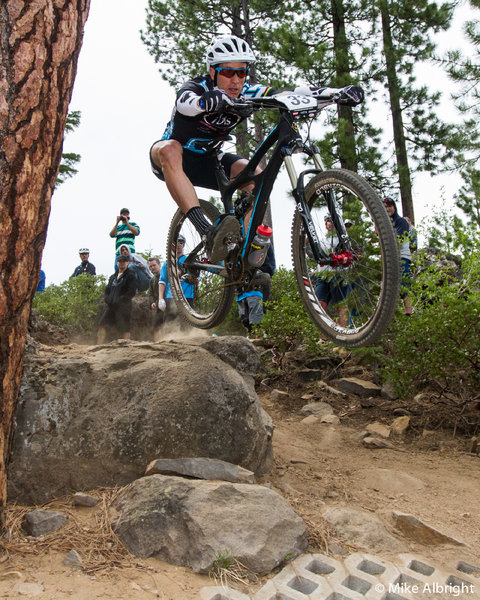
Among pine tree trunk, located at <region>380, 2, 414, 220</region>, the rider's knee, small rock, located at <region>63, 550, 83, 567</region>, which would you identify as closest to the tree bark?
small rock, located at <region>63, 550, 83, 567</region>

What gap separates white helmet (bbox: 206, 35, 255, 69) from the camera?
395 centimetres

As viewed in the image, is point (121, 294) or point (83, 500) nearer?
point (83, 500)

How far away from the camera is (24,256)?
9.45 feet

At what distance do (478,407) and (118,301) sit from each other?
5993 millimetres

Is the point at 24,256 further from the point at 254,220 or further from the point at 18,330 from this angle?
the point at 254,220

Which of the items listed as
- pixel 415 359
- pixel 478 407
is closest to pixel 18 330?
pixel 415 359

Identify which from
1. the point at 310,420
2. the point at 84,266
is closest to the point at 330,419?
the point at 310,420

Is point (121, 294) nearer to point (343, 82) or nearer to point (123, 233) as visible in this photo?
point (123, 233)

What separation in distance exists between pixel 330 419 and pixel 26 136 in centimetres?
430

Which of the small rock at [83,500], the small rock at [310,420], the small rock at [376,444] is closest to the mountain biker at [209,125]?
the small rock at [83,500]

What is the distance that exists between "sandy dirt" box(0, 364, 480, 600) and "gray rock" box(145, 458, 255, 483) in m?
0.43

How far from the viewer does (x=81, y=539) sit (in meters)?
3.04

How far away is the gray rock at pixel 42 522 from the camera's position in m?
3.08

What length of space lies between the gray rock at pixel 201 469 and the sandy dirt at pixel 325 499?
426mm
